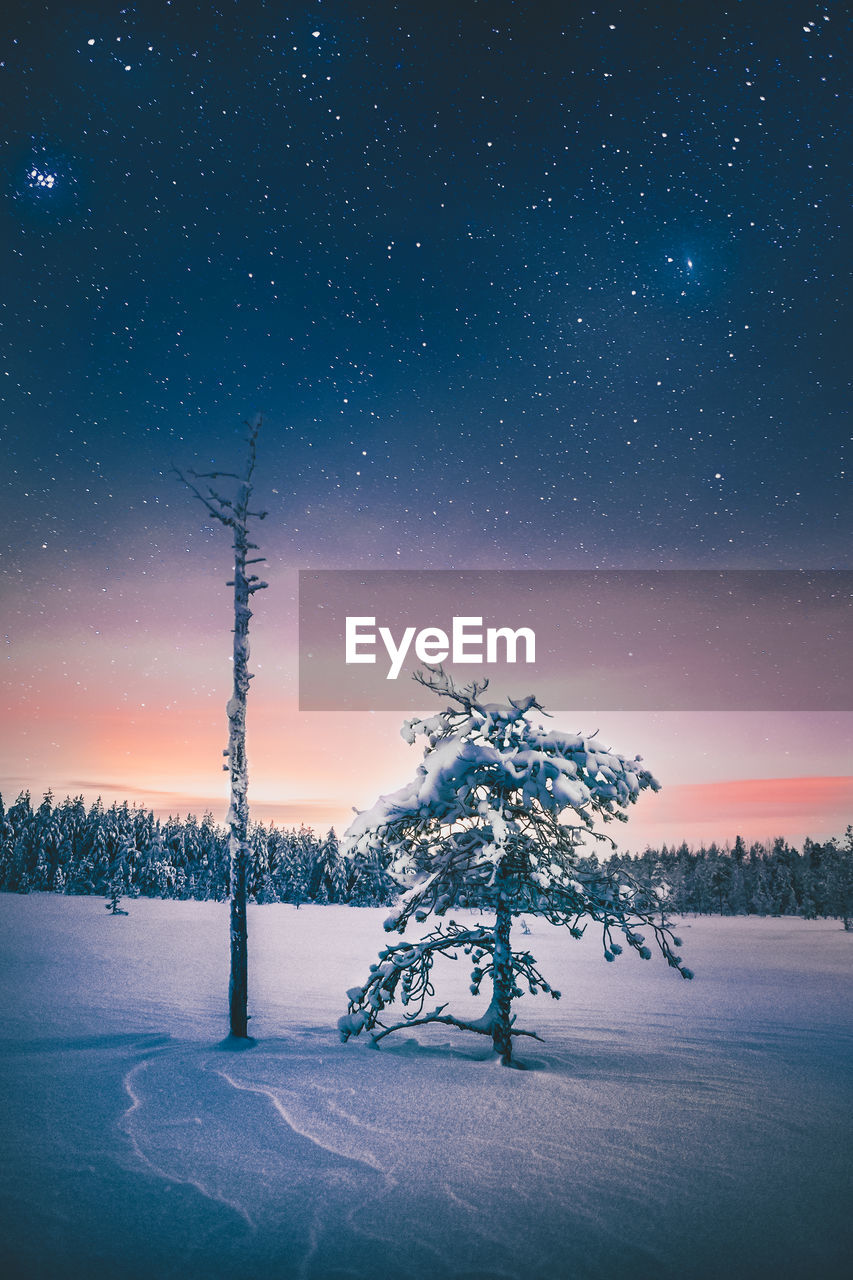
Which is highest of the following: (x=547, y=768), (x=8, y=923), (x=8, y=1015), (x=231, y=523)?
(x=231, y=523)

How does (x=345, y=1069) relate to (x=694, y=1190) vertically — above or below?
below

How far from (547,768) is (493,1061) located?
4614 mm

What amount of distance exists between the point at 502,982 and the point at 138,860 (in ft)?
280

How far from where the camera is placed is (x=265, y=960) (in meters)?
23.4

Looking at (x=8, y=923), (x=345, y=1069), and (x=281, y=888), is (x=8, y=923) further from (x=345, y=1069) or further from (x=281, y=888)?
(x=281, y=888)

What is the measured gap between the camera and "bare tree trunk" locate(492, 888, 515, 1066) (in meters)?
8.69

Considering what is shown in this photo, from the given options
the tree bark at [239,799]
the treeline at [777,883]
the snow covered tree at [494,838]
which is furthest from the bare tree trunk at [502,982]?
the treeline at [777,883]

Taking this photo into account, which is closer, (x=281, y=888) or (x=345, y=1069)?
(x=345, y=1069)

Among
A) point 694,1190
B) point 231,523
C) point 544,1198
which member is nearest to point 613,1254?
point 544,1198

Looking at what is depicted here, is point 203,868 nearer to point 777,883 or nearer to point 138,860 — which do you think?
point 138,860

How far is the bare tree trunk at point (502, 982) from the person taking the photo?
869 centimetres

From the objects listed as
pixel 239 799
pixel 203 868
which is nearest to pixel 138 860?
pixel 203 868

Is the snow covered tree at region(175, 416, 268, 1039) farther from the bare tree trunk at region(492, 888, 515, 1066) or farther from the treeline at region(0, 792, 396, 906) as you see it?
the treeline at region(0, 792, 396, 906)

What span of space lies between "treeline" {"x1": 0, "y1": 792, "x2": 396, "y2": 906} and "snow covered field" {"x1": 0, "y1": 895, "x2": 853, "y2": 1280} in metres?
57.4
